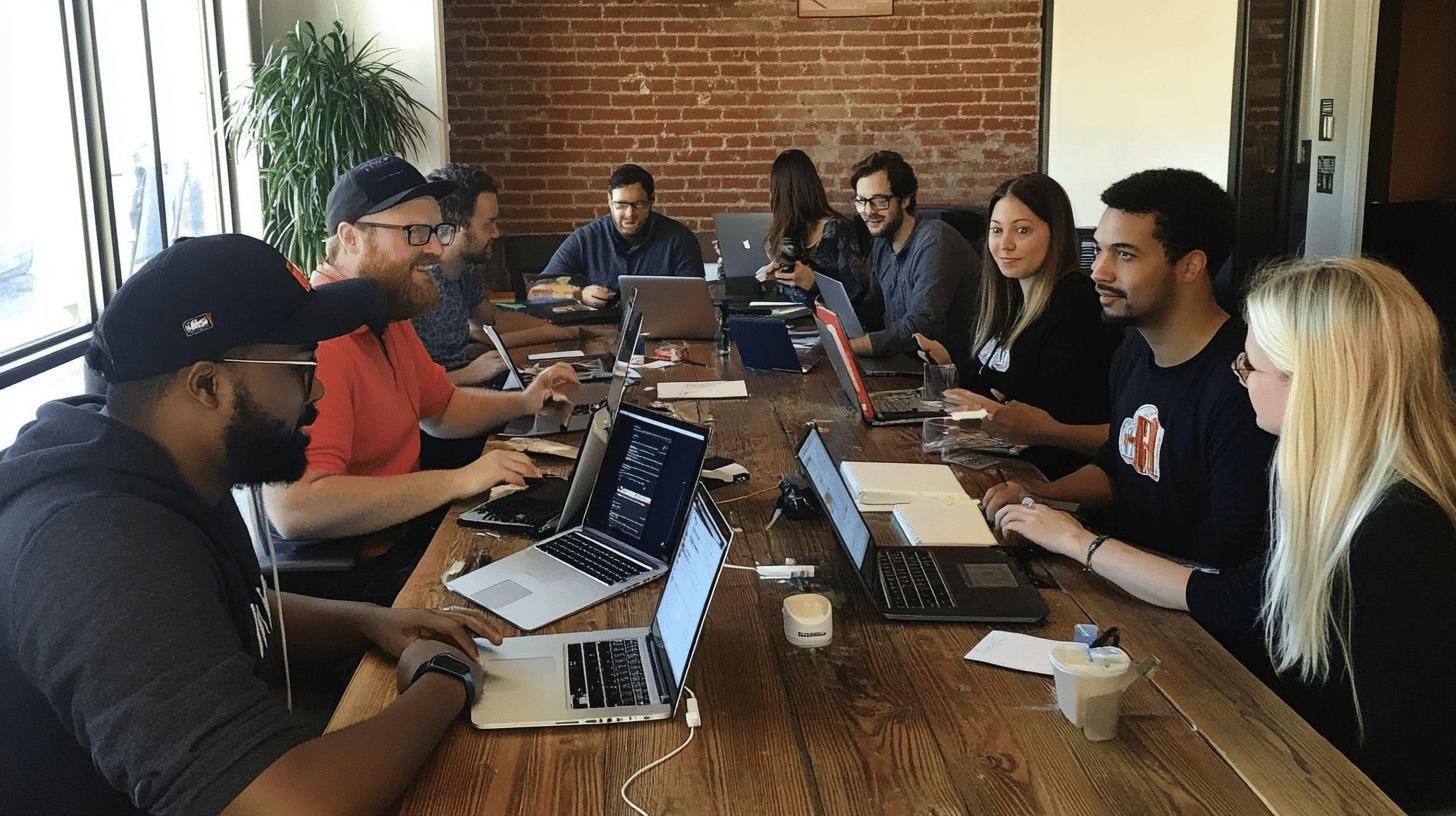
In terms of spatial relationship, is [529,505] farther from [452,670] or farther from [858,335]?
[858,335]

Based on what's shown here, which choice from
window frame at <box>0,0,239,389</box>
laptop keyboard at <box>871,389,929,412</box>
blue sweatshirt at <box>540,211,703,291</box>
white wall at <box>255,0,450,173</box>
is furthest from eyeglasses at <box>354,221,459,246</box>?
white wall at <box>255,0,450,173</box>

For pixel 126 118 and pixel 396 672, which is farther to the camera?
pixel 126 118

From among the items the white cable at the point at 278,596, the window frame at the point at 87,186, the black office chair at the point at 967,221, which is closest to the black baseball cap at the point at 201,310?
the white cable at the point at 278,596

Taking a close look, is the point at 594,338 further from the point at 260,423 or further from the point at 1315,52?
the point at 1315,52

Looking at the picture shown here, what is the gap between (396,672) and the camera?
1620 millimetres

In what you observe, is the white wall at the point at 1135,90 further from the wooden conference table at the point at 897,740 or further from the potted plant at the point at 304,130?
the wooden conference table at the point at 897,740

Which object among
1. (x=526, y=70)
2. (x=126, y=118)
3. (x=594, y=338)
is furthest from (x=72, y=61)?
(x=526, y=70)

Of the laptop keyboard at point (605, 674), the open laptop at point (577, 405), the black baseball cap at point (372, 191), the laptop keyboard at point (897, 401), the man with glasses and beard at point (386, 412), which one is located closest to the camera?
the laptop keyboard at point (605, 674)

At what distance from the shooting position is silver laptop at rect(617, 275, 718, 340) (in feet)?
14.0

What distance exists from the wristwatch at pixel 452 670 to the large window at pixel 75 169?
119 inches

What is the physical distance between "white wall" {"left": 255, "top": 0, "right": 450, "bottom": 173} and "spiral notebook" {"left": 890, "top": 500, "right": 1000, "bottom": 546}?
4519 millimetres

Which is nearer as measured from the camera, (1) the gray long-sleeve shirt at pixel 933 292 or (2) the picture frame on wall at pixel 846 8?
(1) the gray long-sleeve shirt at pixel 933 292

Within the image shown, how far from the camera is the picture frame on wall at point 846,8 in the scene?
272 inches

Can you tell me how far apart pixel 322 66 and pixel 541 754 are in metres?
4.80
